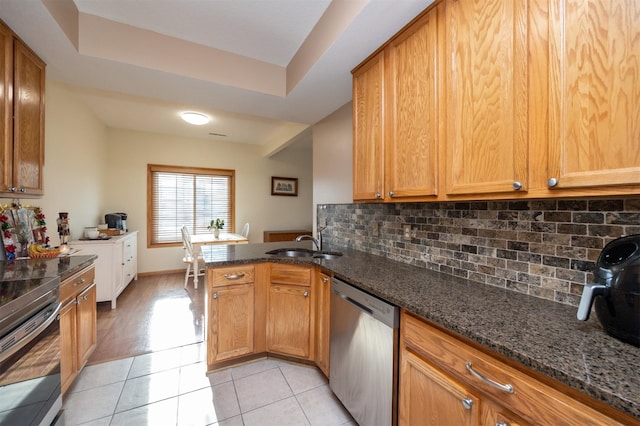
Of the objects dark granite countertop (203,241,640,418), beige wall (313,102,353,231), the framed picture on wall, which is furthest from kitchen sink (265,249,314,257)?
the framed picture on wall

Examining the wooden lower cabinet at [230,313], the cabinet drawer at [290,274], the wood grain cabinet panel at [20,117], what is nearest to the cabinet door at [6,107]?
the wood grain cabinet panel at [20,117]

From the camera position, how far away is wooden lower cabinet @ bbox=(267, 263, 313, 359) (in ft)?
6.51

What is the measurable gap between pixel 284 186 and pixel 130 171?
2841 millimetres

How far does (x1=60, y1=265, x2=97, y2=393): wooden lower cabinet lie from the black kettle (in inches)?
96.3

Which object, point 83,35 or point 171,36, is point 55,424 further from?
point 171,36

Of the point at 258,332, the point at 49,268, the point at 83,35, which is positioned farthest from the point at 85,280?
the point at 83,35

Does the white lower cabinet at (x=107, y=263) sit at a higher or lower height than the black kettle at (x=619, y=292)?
lower

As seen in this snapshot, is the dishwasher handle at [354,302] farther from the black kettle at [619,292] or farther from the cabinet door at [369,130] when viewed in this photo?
the black kettle at [619,292]

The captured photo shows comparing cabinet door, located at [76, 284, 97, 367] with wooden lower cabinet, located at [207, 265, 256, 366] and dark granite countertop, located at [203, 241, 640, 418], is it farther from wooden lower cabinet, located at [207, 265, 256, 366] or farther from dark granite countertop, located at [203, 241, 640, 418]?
dark granite countertop, located at [203, 241, 640, 418]

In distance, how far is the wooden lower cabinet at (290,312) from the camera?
6.51ft

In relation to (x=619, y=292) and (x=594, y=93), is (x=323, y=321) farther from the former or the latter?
(x=594, y=93)

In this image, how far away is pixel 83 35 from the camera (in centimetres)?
168

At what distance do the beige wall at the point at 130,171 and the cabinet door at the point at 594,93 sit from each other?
349 centimetres

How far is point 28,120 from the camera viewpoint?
5.66 feet
